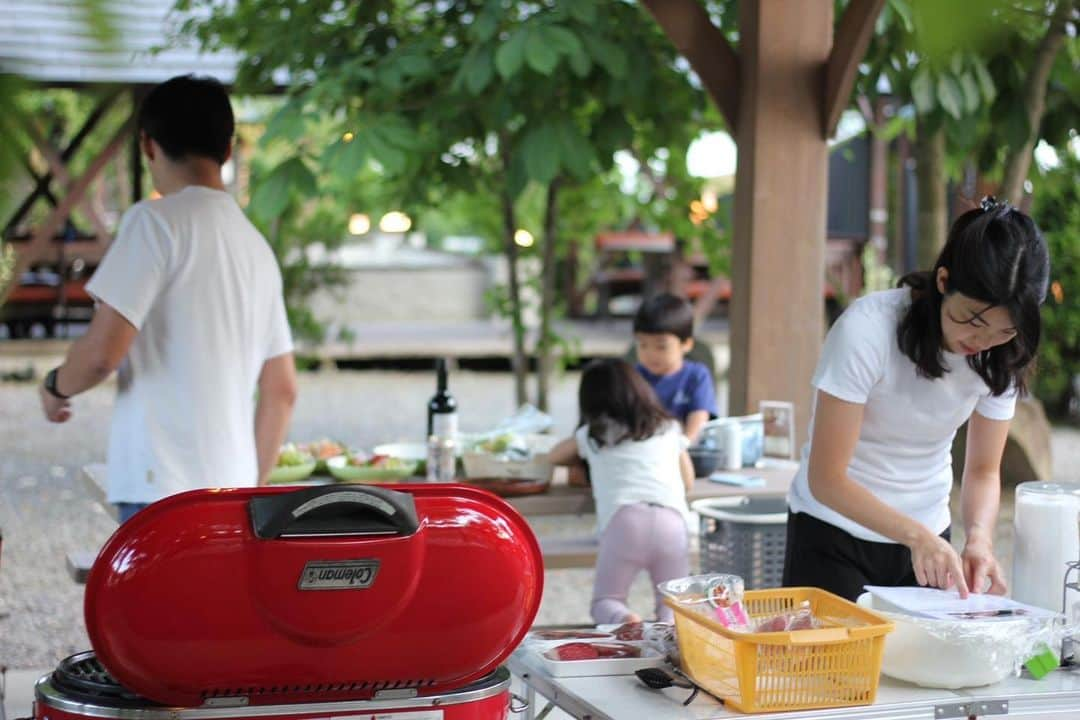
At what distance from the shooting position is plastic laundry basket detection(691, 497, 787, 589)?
13.7 ft

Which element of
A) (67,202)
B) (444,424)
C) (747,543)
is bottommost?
(747,543)

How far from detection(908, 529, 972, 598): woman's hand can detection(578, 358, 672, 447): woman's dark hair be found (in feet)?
5.40

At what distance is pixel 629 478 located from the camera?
13.1ft

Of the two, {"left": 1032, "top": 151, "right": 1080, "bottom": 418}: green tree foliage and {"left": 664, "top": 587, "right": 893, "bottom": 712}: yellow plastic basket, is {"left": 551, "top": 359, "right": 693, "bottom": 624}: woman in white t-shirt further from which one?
{"left": 1032, "top": 151, "right": 1080, "bottom": 418}: green tree foliage

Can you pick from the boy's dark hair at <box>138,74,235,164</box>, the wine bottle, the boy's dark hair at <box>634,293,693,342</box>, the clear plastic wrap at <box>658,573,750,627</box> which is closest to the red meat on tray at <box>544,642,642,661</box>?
the clear plastic wrap at <box>658,573,750,627</box>

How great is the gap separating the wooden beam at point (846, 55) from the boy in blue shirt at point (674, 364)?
2.61 feet

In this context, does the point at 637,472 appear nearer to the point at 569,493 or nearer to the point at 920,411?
the point at 569,493

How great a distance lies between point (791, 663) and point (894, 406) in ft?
2.19

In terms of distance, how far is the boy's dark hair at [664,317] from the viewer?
179 inches

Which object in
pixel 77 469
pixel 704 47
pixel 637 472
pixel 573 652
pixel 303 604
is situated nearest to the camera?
pixel 303 604

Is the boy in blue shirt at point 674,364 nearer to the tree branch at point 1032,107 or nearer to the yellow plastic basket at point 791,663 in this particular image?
the tree branch at point 1032,107

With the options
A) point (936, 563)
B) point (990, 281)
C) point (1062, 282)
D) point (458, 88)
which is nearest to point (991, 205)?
point (990, 281)

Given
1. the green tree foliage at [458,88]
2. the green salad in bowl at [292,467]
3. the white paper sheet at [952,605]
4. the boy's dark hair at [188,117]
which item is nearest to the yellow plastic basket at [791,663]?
the white paper sheet at [952,605]

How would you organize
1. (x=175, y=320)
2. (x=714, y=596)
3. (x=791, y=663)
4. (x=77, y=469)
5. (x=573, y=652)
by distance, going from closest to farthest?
(x=791, y=663)
(x=714, y=596)
(x=573, y=652)
(x=175, y=320)
(x=77, y=469)
